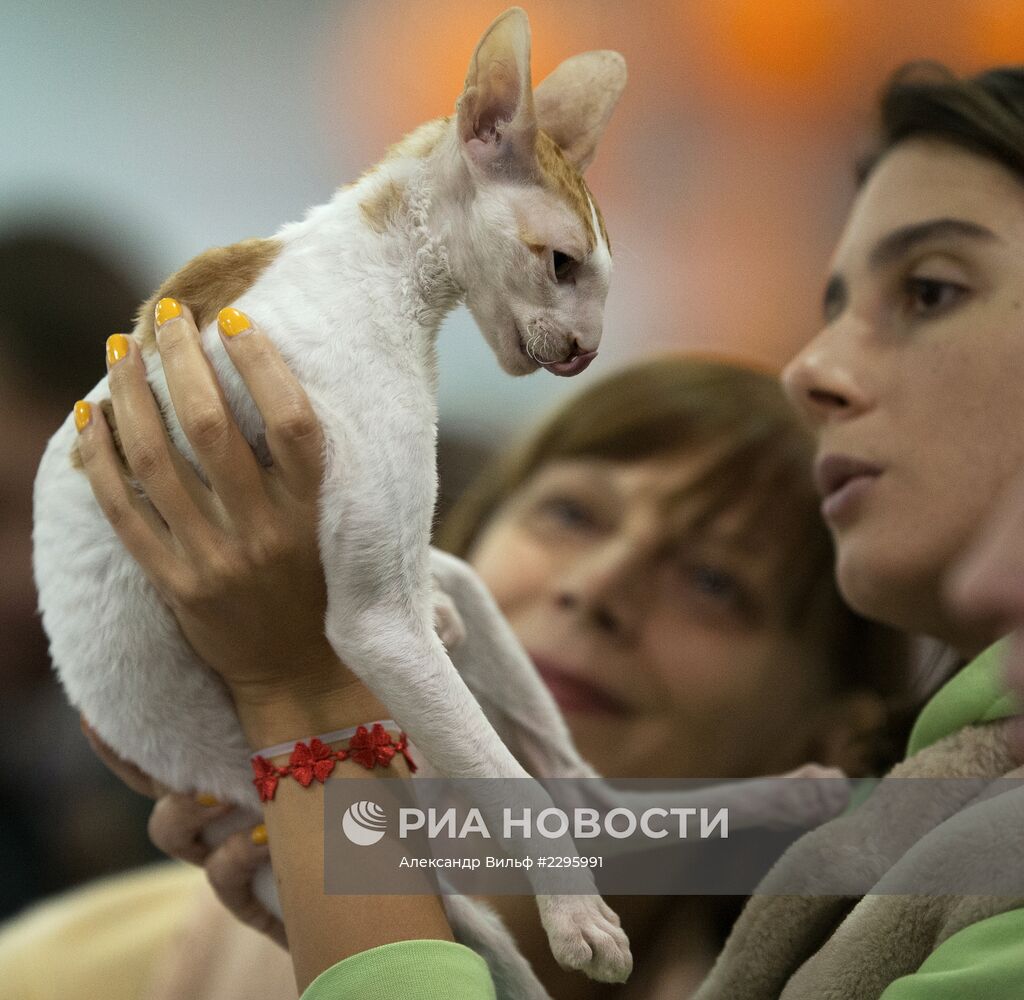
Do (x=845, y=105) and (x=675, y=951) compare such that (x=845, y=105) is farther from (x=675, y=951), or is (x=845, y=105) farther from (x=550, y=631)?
(x=675, y=951)

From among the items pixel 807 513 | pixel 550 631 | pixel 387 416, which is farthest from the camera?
pixel 807 513

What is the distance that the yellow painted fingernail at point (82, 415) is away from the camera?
2.13ft

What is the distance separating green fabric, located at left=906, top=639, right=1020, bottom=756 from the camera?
0.71 metres

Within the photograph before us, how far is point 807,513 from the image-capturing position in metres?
1.12

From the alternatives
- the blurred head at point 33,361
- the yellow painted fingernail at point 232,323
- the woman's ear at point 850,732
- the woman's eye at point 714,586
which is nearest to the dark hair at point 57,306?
the blurred head at point 33,361

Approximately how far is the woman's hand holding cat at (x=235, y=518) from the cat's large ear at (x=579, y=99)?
0.71 ft

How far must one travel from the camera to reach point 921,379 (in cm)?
82

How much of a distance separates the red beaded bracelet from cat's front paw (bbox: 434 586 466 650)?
0.24ft

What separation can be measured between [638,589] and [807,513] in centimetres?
24

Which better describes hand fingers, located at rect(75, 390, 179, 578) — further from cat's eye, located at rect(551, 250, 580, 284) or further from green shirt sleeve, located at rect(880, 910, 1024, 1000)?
green shirt sleeve, located at rect(880, 910, 1024, 1000)

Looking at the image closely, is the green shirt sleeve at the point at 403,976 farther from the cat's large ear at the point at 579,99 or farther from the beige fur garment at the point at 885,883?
the cat's large ear at the point at 579,99

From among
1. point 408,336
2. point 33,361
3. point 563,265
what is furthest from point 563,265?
point 33,361

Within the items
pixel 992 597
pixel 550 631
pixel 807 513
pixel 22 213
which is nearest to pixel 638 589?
pixel 550 631

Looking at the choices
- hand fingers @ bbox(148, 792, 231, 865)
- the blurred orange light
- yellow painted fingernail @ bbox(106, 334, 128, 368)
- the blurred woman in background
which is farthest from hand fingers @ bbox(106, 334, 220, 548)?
the blurred orange light
